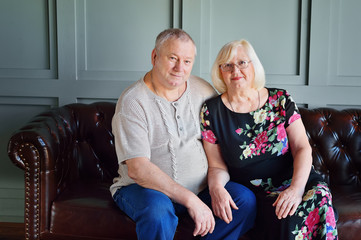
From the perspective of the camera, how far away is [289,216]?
5.01 feet

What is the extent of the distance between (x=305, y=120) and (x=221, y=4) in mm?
937

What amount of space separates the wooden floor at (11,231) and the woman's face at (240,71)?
1713 millimetres

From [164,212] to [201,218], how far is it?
0.52 ft

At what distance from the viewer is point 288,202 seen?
155 cm

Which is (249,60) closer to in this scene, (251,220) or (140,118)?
(140,118)

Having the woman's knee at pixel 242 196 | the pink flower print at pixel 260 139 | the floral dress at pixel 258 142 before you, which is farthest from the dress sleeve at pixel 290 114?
the woman's knee at pixel 242 196

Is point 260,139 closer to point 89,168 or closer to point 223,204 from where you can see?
point 223,204

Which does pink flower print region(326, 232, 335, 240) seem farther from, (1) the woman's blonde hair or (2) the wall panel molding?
(2) the wall panel molding

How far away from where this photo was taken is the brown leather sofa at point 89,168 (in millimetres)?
1765

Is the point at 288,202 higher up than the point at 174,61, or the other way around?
the point at 174,61

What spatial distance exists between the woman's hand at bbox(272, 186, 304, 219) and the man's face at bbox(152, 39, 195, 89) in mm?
691

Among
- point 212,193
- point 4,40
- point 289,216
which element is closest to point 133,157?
point 212,193

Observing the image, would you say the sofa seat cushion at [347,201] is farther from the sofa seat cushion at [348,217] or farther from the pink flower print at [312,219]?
the pink flower print at [312,219]

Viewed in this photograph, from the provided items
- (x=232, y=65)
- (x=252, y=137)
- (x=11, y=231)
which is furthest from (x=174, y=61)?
(x=11, y=231)
